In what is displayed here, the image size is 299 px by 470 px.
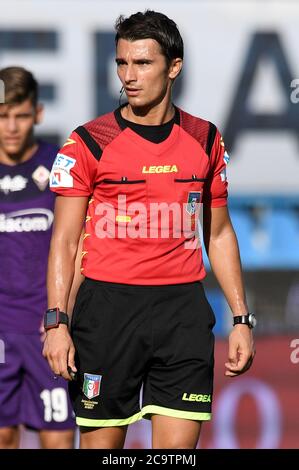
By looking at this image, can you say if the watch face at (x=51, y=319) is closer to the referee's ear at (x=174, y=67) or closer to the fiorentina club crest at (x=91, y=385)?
the fiorentina club crest at (x=91, y=385)

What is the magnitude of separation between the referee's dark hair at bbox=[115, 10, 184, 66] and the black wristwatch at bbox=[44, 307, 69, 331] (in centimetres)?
105

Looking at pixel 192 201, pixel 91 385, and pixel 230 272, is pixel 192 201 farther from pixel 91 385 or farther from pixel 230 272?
pixel 91 385

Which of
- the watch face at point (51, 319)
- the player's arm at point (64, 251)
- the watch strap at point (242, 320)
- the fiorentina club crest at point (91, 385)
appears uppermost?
the player's arm at point (64, 251)

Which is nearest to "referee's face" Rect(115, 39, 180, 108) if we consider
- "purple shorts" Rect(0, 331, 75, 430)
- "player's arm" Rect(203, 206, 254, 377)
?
"player's arm" Rect(203, 206, 254, 377)

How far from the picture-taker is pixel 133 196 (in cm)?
441

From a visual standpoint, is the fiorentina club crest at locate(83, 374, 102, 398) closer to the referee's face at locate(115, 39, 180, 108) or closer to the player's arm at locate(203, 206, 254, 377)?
the player's arm at locate(203, 206, 254, 377)

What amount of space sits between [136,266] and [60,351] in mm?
452

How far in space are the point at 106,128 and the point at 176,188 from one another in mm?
359

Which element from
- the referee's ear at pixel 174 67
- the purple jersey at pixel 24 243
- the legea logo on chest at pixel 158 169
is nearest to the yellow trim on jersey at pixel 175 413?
the legea logo on chest at pixel 158 169

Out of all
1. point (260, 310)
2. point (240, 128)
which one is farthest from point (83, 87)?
point (260, 310)

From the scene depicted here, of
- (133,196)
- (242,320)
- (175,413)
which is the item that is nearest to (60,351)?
(175,413)

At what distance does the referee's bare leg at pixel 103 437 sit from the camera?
175 inches

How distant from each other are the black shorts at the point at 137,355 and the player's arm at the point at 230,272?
0.12 metres

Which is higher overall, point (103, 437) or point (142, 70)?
point (142, 70)
